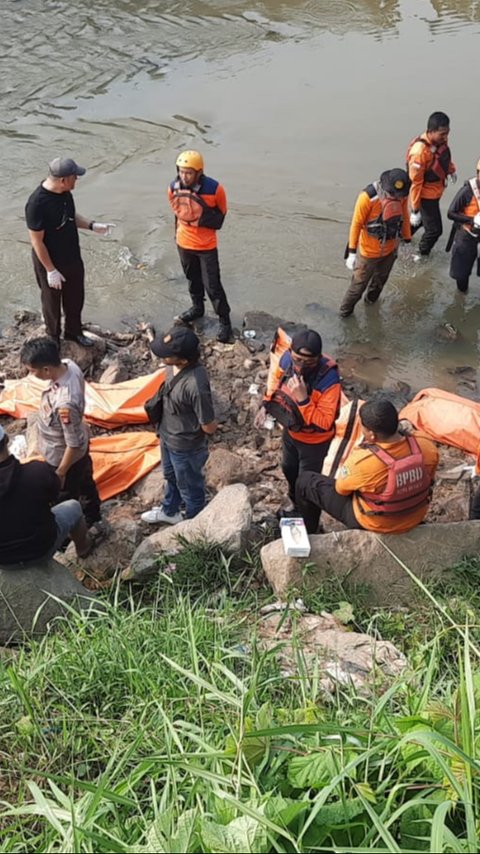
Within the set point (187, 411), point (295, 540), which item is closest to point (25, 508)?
point (187, 411)

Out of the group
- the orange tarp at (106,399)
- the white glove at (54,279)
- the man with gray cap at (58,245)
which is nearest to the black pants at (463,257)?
the orange tarp at (106,399)

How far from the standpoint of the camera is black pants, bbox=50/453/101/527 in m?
4.80

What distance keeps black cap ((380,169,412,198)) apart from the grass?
14.1 ft

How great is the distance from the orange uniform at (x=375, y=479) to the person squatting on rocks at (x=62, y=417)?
167 cm

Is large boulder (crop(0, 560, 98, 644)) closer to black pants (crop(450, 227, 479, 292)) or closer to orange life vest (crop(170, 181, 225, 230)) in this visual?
orange life vest (crop(170, 181, 225, 230))

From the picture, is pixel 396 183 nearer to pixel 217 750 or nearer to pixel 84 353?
pixel 84 353

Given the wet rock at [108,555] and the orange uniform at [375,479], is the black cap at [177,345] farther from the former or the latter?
the wet rock at [108,555]

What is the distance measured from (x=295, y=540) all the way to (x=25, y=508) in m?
1.49

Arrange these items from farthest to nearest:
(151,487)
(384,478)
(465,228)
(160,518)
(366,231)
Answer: (465,228)
(366,231)
(151,487)
(160,518)
(384,478)

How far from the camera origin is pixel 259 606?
404 centimetres

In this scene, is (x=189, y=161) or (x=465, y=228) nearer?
(x=189, y=161)

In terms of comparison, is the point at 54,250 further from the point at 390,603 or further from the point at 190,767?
the point at 190,767

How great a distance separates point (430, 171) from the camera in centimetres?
761

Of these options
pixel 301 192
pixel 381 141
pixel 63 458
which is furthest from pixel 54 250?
pixel 381 141
